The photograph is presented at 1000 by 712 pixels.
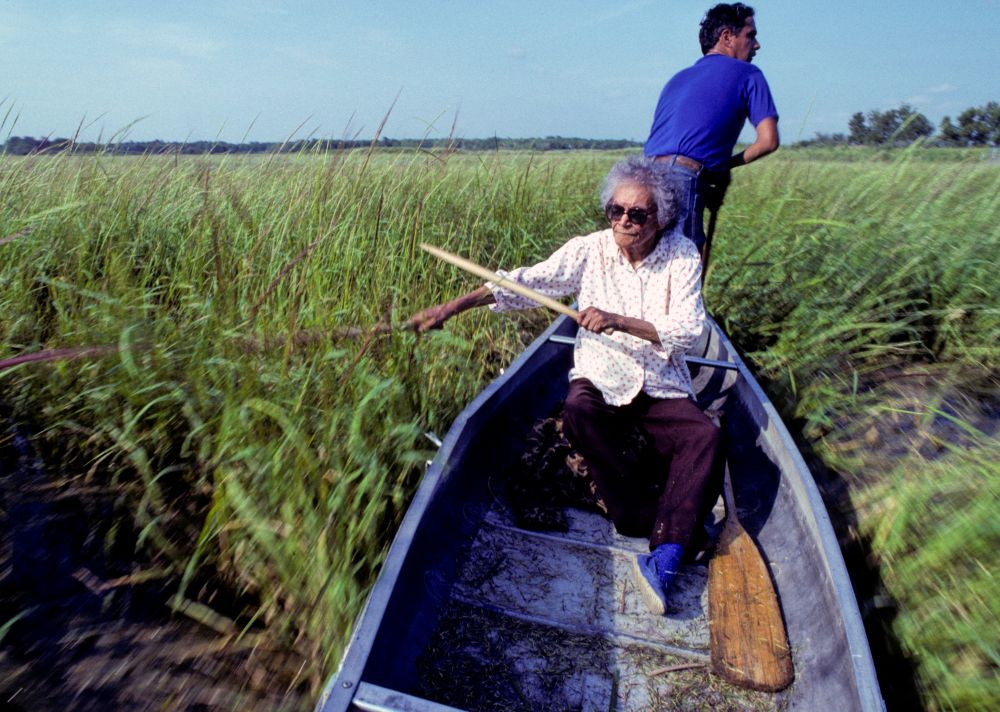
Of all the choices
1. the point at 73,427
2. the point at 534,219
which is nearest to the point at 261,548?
the point at 73,427

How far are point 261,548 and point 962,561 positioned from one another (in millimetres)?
2066

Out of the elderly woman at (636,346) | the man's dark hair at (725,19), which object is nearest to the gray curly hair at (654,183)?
the elderly woman at (636,346)

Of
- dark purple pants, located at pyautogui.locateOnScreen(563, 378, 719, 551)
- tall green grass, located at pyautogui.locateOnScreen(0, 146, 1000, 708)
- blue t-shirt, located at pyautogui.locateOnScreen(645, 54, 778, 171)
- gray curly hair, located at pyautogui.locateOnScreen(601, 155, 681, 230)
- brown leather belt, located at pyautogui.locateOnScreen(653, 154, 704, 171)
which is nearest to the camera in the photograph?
tall green grass, located at pyautogui.locateOnScreen(0, 146, 1000, 708)

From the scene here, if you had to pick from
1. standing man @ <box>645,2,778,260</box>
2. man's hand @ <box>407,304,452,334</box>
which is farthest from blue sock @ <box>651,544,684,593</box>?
standing man @ <box>645,2,778,260</box>

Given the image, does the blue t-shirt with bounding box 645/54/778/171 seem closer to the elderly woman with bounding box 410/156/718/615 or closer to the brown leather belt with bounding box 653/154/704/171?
the brown leather belt with bounding box 653/154/704/171

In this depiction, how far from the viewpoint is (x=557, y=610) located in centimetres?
219

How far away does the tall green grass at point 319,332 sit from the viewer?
2053 millimetres

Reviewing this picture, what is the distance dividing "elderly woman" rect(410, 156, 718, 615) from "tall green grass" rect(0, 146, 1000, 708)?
54 cm

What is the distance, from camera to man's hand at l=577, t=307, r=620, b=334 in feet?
8.08

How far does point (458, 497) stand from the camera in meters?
2.32

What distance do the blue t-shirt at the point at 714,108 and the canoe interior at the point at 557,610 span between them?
1850 millimetres

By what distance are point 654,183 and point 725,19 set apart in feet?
6.94

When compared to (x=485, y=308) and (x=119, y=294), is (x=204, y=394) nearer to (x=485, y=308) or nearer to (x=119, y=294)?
(x=119, y=294)

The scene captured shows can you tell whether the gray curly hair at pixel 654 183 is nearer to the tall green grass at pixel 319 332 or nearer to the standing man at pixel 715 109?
the tall green grass at pixel 319 332
